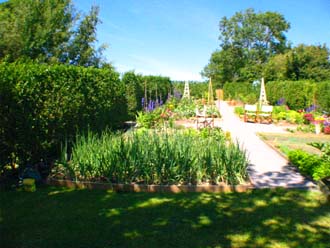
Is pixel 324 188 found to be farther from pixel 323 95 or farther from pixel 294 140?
pixel 323 95

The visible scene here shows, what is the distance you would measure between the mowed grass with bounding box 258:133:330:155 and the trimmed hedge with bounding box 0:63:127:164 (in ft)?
→ 17.6

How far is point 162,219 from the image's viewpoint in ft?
11.7

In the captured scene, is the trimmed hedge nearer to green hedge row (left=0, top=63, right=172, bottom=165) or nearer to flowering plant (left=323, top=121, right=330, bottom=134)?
green hedge row (left=0, top=63, right=172, bottom=165)

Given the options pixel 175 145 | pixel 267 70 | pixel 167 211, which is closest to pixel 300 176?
pixel 175 145

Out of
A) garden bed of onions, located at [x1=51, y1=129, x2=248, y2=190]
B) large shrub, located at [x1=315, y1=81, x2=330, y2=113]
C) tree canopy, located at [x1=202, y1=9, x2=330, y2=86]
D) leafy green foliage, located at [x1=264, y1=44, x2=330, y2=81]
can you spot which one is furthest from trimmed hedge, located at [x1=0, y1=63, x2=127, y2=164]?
tree canopy, located at [x1=202, y1=9, x2=330, y2=86]

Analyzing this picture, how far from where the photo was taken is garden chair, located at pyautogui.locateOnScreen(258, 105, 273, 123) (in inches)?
545

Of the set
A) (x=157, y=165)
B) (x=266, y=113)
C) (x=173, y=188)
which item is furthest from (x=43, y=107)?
(x=266, y=113)

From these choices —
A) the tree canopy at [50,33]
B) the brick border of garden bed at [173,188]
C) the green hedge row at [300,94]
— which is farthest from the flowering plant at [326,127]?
the tree canopy at [50,33]

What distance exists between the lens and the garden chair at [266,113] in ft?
45.4

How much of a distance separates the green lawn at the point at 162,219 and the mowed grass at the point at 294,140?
3678 millimetres

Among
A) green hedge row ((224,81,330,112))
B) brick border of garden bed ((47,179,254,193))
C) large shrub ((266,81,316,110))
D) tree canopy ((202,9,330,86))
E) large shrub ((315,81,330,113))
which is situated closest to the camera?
brick border of garden bed ((47,179,254,193))

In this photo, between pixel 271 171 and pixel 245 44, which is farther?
pixel 245 44

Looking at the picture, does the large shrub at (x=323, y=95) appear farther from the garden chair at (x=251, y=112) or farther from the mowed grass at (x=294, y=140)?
the mowed grass at (x=294, y=140)

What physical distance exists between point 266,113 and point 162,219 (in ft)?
38.7
